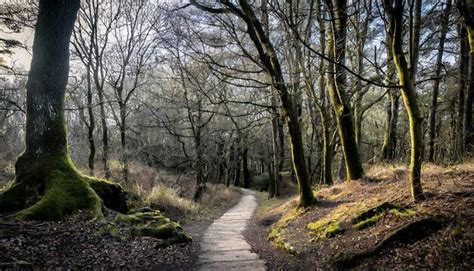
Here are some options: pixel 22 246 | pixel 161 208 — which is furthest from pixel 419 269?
pixel 161 208

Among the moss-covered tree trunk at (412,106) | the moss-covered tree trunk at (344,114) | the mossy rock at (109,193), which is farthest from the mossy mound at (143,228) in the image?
the moss-covered tree trunk at (344,114)

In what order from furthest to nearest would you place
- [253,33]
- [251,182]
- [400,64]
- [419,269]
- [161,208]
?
[251,182], [161,208], [253,33], [400,64], [419,269]

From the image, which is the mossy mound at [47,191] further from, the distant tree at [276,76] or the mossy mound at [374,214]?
the distant tree at [276,76]

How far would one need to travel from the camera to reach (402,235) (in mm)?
4957

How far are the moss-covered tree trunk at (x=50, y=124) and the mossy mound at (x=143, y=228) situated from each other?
0.53m

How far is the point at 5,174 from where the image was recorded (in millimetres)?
13469

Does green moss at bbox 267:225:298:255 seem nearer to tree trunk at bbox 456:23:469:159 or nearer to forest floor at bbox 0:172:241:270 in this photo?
forest floor at bbox 0:172:241:270

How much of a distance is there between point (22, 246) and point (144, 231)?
2.95 metres

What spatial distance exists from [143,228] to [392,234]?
204 inches

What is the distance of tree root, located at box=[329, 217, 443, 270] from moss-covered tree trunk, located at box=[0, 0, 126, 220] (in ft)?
16.3

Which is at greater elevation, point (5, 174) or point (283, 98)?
point (283, 98)

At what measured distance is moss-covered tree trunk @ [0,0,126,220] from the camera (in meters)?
6.90

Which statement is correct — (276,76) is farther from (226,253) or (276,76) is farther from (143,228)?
(143,228)

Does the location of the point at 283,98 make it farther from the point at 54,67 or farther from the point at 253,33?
the point at 54,67
